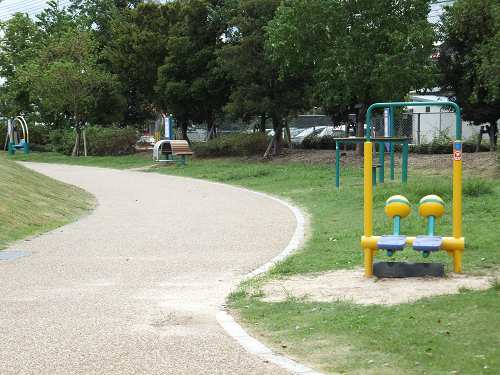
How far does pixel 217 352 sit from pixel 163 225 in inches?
266

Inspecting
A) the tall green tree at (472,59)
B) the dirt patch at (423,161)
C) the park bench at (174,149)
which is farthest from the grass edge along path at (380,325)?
the park bench at (174,149)

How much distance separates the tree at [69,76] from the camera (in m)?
33.0

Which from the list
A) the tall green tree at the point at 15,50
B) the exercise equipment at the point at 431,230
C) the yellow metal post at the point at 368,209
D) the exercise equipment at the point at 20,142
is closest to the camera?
the exercise equipment at the point at 431,230

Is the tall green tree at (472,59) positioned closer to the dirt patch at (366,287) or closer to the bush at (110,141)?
the dirt patch at (366,287)

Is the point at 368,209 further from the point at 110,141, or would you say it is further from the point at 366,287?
the point at 110,141

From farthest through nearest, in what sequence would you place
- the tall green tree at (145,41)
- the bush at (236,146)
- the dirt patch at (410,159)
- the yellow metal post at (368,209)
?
the tall green tree at (145,41) < the bush at (236,146) < the dirt patch at (410,159) < the yellow metal post at (368,209)

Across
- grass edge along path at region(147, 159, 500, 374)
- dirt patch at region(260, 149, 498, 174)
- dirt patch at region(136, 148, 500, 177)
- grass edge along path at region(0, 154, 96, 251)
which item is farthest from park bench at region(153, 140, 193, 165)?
grass edge along path at region(147, 159, 500, 374)

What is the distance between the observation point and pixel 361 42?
2048 cm

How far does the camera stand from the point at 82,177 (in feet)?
72.3

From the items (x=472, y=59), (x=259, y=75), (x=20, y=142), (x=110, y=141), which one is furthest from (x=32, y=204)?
(x=20, y=142)

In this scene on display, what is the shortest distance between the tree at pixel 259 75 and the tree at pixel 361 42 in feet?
11.4

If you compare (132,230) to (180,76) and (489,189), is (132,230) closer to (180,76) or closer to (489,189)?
(489,189)

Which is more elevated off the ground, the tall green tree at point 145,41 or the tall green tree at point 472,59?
the tall green tree at point 145,41

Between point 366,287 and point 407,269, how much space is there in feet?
1.75
